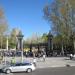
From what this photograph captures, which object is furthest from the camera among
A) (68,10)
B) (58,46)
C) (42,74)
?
(58,46)

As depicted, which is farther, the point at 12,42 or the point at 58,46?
the point at 12,42

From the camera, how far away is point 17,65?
35500 millimetres

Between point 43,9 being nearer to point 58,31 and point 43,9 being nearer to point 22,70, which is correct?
point 58,31

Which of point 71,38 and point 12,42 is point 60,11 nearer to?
point 71,38

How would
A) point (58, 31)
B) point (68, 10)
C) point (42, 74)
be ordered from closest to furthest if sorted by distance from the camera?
point (42, 74)
point (68, 10)
point (58, 31)

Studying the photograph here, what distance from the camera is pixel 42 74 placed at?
105 ft

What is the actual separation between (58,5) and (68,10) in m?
3.02

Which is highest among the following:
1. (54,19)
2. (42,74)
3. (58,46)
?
(54,19)

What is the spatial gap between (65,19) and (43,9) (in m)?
6.35

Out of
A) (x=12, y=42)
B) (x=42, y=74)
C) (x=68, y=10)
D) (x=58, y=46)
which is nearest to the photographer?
(x=42, y=74)

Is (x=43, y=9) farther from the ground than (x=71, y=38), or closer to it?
farther from the ground

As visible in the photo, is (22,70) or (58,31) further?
(58,31)

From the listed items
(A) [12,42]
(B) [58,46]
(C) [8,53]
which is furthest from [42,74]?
(A) [12,42]

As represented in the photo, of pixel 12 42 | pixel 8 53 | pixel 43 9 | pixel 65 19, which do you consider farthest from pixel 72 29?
pixel 12 42
